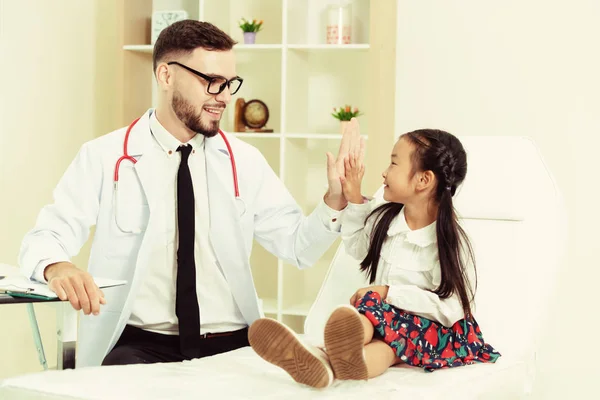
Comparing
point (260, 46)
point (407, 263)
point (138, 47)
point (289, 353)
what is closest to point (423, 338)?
point (407, 263)

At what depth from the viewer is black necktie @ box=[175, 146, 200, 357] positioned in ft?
6.32

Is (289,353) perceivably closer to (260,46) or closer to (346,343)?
(346,343)

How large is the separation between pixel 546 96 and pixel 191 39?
1522 millimetres

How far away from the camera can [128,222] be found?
199 cm

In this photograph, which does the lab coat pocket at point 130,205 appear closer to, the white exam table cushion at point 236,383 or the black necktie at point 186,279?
the black necktie at point 186,279

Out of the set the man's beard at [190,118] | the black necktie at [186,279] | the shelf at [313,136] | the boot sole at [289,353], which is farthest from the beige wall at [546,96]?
the boot sole at [289,353]

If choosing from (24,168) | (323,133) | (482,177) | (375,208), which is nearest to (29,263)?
(375,208)

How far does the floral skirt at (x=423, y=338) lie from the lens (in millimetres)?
1670

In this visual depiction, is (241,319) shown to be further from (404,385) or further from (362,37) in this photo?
(362,37)

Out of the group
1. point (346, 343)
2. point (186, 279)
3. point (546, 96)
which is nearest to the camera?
point (346, 343)

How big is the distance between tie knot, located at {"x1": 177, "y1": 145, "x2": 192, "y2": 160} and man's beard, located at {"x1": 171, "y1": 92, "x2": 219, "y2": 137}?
0.05m

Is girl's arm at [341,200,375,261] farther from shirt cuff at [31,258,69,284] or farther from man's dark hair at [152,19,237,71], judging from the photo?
shirt cuff at [31,258,69,284]

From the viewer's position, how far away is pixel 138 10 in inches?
135

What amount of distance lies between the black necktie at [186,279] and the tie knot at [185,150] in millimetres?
77
